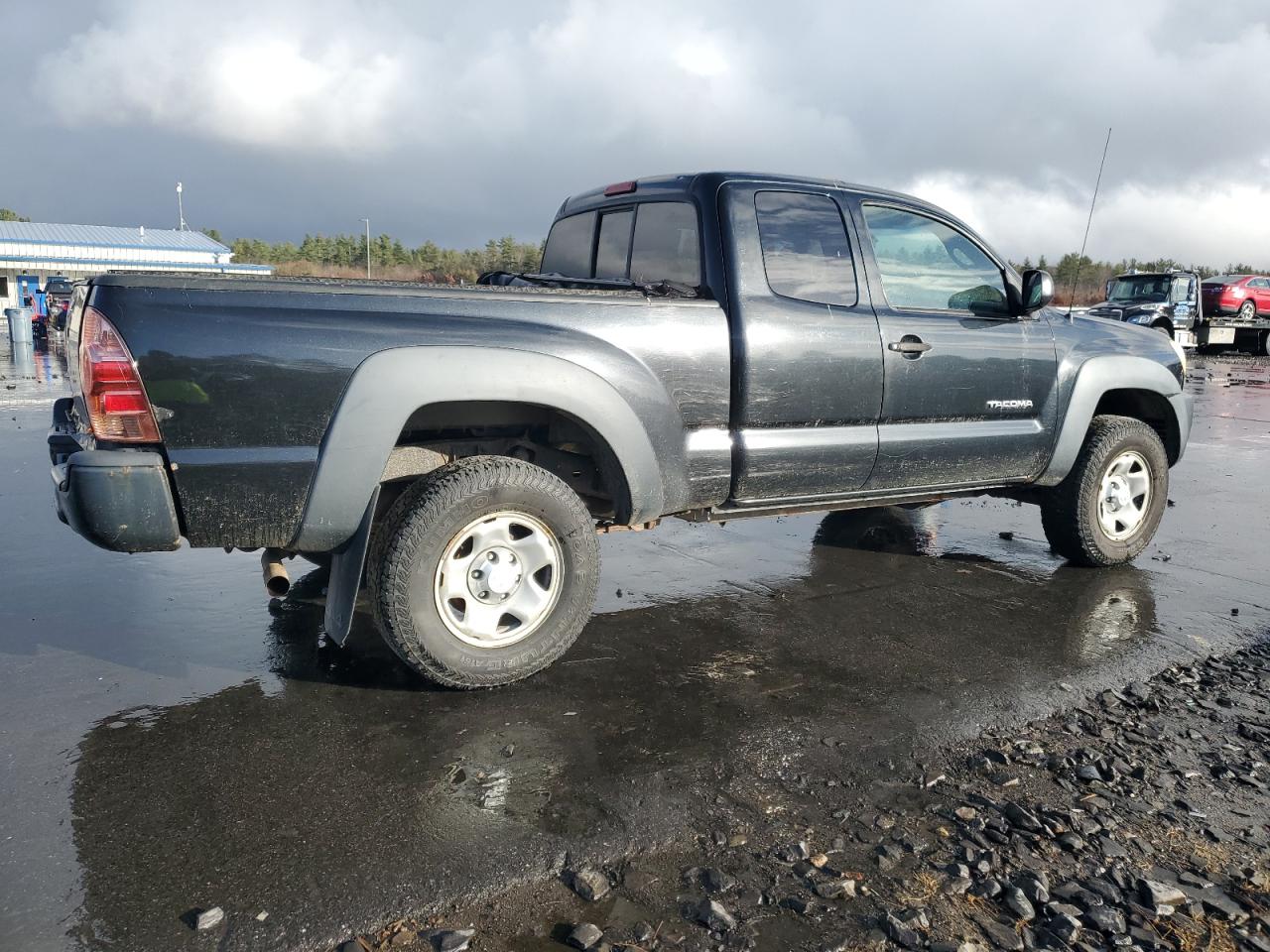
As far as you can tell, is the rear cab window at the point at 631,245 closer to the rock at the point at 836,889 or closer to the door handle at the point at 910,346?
the door handle at the point at 910,346

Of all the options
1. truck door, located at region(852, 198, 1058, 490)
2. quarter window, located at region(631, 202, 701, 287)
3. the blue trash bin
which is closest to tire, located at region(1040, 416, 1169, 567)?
truck door, located at region(852, 198, 1058, 490)

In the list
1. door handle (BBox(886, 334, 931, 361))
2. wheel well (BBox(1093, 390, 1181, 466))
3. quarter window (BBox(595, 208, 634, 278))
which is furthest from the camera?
wheel well (BBox(1093, 390, 1181, 466))

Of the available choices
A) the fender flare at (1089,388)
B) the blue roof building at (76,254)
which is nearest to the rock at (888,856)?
the fender flare at (1089,388)

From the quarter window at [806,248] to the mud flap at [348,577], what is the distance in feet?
6.69

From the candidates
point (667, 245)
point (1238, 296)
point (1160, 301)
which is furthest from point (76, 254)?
point (667, 245)

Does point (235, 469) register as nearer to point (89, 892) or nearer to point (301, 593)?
point (89, 892)

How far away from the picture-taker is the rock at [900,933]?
2.26 meters

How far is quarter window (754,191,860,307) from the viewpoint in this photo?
14.1 feet

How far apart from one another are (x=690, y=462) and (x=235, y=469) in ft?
5.88

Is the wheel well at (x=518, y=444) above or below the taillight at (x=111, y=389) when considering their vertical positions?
below

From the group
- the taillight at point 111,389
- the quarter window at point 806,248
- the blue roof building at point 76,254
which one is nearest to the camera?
the taillight at point 111,389

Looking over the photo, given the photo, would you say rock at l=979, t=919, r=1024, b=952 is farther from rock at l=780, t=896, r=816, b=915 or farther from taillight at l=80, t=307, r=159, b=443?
taillight at l=80, t=307, r=159, b=443

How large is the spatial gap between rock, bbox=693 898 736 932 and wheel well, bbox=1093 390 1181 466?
174 inches

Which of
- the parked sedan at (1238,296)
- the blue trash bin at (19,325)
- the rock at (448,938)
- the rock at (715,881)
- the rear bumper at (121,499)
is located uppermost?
the parked sedan at (1238,296)
